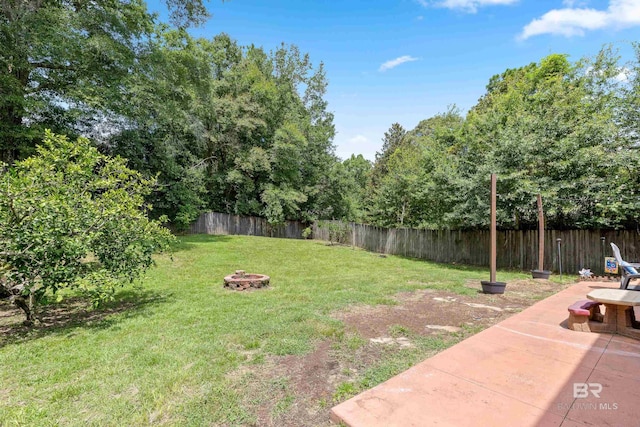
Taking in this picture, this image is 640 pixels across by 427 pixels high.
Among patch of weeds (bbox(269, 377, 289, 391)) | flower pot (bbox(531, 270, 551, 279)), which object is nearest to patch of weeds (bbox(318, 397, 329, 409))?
patch of weeds (bbox(269, 377, 289, 391))

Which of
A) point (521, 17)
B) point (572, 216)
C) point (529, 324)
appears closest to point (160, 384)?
point (529, 324)

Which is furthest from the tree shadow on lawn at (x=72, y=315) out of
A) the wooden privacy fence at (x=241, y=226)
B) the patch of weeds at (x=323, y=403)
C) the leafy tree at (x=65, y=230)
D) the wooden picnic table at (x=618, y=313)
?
the wooden privacy fence at (x=241, y=226)

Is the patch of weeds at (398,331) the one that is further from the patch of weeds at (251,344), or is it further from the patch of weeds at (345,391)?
the patch of weeds at (251,344)

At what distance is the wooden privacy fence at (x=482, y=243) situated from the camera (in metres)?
8.06

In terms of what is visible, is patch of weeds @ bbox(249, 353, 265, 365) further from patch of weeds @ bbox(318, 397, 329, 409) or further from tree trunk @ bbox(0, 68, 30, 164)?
tree trunk @ bbox(0, 68, 30, 164)

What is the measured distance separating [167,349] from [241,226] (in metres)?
16.8

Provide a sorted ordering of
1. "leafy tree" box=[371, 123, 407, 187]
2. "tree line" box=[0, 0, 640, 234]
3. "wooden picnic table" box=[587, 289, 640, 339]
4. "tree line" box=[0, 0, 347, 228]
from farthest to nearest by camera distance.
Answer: "leafy tree" box=[371, 123, 407, 187] → "tree line" box=[0, 0, 347, 228] → "tree line" box=[0, 0, 640, 234] → "wooden picnic table" box=[587, 289, 640, 339]

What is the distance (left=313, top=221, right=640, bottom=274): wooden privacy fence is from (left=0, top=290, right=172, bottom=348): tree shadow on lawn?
997 cm

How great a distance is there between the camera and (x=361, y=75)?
44.0ft

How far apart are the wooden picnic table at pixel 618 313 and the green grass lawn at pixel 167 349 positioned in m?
2.48

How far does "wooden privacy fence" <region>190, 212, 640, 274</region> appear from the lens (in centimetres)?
806

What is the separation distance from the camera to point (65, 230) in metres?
3.69

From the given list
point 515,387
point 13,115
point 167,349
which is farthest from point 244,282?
point 13,115

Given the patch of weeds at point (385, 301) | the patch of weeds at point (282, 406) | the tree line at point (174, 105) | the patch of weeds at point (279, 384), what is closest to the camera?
the patch of weeds at point (282, 406)
